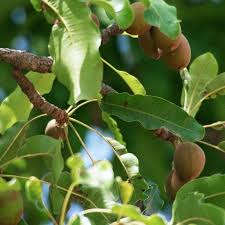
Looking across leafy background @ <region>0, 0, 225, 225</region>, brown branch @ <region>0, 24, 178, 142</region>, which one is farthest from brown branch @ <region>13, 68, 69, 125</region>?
leafy background @ <region>0, 0, 225, 225</region>

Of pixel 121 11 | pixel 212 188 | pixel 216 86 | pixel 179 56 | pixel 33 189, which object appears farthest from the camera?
pixel 216 86

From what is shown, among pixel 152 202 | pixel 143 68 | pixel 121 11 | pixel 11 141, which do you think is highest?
pixel 121 11

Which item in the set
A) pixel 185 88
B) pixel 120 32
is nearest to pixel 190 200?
pixel 120 32

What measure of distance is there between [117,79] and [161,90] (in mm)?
145

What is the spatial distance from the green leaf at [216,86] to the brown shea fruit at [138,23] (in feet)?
1.02

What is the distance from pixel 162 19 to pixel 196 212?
0.27 meters

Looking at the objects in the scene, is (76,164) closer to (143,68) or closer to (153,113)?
(153,113)

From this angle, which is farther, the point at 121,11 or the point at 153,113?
the point at 153,113

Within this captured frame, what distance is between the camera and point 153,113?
1554 millimetres

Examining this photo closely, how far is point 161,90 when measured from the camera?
2.75 m

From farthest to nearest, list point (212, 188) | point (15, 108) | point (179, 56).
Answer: point (15, 108) < point (179, 56) < point (212, 188)

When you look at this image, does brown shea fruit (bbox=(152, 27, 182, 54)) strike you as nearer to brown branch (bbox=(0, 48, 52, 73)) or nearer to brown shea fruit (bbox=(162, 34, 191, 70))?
brown shea fruit (bbox=(162, 34, 191, 70))

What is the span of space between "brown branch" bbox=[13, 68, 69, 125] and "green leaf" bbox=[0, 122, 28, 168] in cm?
7

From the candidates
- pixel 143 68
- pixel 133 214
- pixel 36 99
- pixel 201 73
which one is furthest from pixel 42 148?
pixel 143 68
